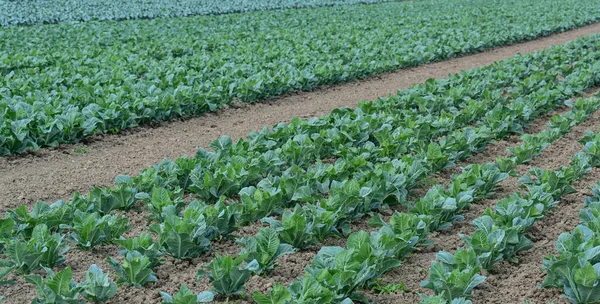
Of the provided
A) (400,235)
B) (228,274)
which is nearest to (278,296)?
(228,274)

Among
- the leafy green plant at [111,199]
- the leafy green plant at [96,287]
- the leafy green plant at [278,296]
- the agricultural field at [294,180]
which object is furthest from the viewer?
the leafy green plant at [111,199]

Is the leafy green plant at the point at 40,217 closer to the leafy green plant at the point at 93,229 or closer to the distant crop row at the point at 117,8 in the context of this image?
the leafy green plant at the point at 93,229

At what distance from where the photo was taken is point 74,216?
5012 mm

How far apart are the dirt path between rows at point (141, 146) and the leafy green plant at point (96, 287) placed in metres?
2.32

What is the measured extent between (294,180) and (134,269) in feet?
5.98

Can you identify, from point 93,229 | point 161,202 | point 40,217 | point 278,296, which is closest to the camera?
point 278,296

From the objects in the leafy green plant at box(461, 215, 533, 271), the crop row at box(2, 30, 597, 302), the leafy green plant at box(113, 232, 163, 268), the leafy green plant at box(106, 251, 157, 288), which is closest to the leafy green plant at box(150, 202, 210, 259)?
the crop row at box(2, 30, 597, 302)

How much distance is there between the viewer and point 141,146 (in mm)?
8188

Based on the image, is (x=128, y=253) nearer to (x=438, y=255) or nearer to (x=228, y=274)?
(x=228, y=274)

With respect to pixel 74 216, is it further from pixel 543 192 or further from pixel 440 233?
pixel 543 192

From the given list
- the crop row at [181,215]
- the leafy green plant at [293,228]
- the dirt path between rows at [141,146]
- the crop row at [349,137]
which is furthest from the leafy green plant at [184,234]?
the dirt path between rows at [141,146]

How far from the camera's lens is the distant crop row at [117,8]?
20156 mm

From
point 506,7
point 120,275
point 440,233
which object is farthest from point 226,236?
point 506,7

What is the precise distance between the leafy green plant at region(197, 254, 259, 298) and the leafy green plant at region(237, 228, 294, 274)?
0.64 ft
